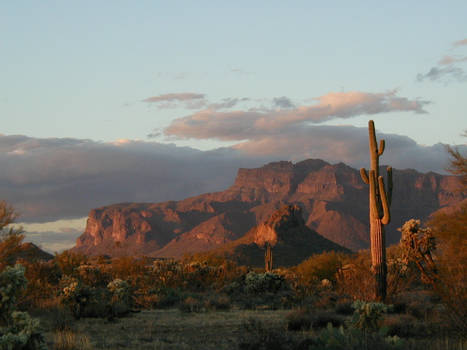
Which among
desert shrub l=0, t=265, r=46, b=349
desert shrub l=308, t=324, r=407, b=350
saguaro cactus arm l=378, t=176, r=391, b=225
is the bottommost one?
desert shrub l=308, t=324, r=407, b=350

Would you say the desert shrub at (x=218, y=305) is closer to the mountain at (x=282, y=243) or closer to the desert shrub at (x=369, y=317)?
the desert shrub at (x=369, y=317)

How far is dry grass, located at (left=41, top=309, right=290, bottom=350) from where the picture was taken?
Answer: 37.8 ft

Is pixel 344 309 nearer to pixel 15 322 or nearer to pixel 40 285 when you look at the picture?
pixel 15 322

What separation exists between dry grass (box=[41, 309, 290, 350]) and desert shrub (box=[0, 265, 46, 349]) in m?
1.21

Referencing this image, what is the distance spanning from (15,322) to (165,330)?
19.7ft

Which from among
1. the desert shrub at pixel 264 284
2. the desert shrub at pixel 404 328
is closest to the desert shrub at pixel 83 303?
the desert shrub at pixel 404 328

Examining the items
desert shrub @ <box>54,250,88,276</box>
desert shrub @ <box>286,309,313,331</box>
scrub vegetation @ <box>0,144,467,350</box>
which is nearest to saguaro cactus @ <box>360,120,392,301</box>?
scrub vegetation @ <box>0,144,467,350</box>

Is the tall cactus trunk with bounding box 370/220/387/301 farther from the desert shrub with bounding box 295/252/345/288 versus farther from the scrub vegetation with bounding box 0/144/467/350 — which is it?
the desert shrub with bounding box 295/252/345/288

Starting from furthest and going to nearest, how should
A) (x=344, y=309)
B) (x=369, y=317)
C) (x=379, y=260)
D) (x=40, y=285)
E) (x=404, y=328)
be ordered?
(x=40, y=285)
(x=379, y=260)
(x=344, y=309)
(x=404, y=328)
(x=369, y=317)

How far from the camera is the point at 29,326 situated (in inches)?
326

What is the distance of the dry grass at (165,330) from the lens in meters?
11.5

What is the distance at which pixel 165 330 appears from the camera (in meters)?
14.0

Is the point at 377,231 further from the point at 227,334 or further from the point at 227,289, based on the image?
the point at 227,289

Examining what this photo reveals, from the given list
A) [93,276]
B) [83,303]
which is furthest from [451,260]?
[93,276]
